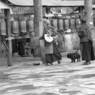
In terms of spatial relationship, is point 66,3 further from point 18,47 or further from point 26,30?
point 18,47

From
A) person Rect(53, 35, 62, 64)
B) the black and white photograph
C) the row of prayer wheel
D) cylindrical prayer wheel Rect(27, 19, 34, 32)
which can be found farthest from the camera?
cylindrical prayer wheel Rect(27, 19, 34, 32)

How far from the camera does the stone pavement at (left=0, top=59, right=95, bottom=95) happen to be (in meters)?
9.42

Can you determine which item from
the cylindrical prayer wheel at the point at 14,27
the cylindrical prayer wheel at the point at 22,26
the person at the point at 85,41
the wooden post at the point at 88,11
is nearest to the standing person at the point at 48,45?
the cylindrical prayer wheel at the point at 22,26

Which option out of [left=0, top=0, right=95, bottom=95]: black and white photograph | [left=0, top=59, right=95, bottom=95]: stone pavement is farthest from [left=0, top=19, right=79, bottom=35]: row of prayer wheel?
[left=0, top=59, right=95, bottom=95]: stone pavement

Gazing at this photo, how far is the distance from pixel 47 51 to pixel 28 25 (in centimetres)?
166

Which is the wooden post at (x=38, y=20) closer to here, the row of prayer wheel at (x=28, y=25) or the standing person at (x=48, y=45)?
the row of prayer wheel at (x=28, y=25)

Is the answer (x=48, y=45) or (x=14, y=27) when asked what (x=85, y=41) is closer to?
(x=48, y=45)

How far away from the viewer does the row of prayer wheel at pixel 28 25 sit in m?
15.9

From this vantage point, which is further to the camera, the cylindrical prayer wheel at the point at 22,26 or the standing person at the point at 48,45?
the cylindrical prayer wheel at the point at 22,26

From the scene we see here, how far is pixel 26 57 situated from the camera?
811 inches

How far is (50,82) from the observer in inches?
432

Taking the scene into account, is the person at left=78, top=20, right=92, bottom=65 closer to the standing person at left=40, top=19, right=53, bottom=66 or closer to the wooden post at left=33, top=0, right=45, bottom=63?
the standing person at left=40, top=19, right=53, bottom=66

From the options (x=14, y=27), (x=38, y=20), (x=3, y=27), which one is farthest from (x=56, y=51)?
(x=3, y=27)

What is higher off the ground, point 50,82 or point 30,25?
point 30,25
